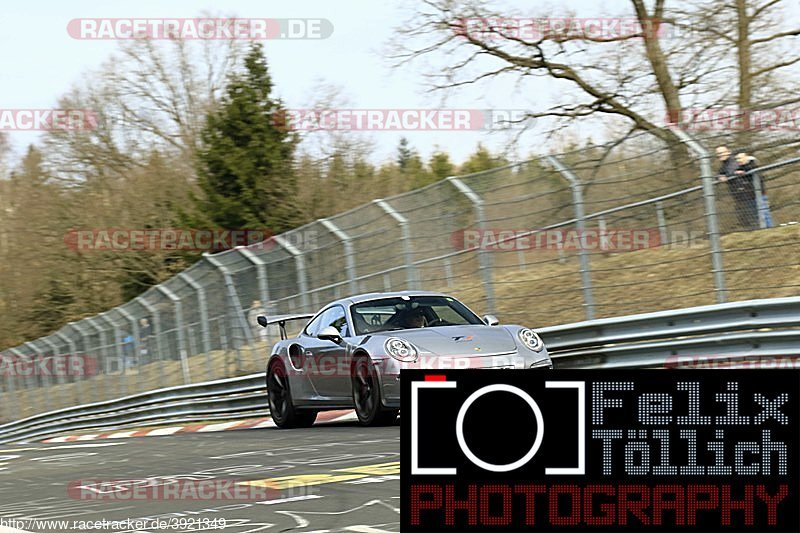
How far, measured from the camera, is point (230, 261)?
64.0ft

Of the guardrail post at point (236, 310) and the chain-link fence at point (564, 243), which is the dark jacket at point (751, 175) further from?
the guardrail post at point (236, 310)

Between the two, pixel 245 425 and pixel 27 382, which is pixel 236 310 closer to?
pixel 245 425

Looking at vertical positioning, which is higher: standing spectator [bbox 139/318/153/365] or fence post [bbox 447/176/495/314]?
fence post [bbox 447/176/495/314]

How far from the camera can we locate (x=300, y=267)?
18.0 m

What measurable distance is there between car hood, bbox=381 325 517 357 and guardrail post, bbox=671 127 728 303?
2332 millimetres

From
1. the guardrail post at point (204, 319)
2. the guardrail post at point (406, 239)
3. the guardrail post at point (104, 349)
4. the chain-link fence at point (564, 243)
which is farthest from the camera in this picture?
the guardrail post at point (104, 349)

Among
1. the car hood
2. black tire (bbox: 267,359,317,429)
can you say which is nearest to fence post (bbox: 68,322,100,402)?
black tire (bbox: 267,359,317,429)

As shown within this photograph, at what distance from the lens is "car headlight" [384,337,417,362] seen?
1077cm

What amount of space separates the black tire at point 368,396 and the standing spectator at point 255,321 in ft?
24.9

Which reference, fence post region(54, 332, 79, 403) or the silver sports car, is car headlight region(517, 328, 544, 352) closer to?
the silver sports car

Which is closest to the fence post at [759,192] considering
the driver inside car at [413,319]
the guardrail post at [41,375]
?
the driver inside car at [413,319]

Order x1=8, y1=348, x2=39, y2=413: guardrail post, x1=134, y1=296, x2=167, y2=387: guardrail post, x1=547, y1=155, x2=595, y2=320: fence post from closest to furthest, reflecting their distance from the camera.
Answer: x1=547, y1=155, x2=595, y2=320: fence post
x1=134, y1=296, x2=167, y2=387: guardrail post
x1=8, y1=348, x2=39, y2=413: guardrail post

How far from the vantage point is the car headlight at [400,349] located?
1077 cm

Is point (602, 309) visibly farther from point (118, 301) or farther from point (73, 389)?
point (118, 301)
